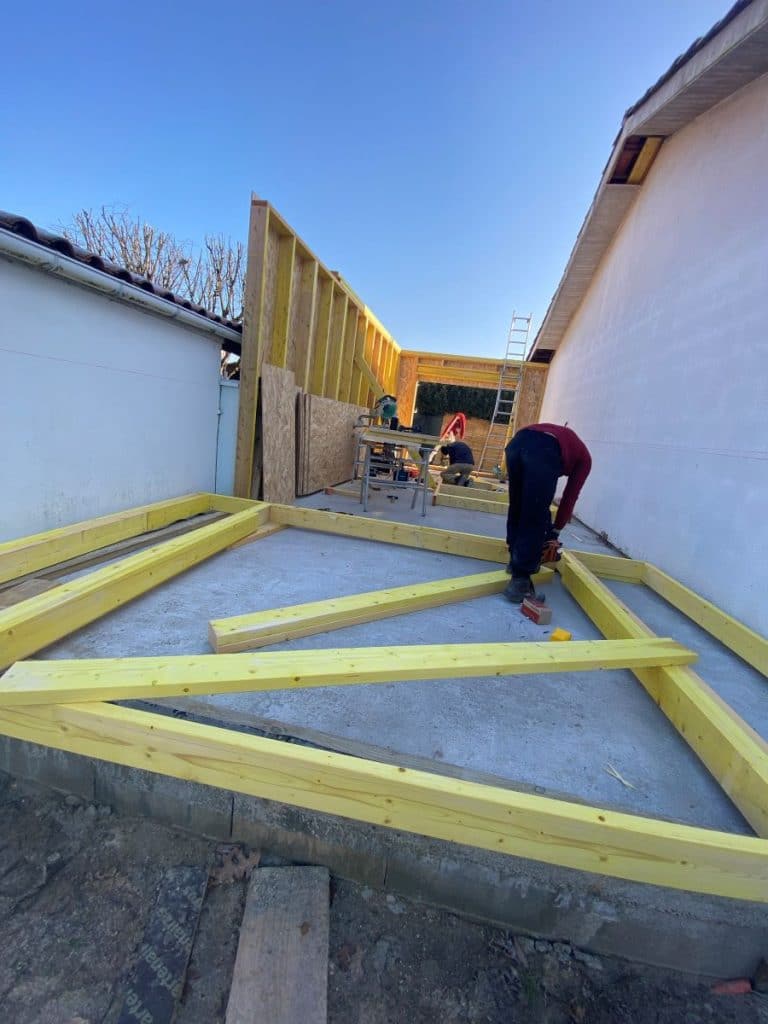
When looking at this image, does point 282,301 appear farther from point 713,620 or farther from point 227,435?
point 713,620

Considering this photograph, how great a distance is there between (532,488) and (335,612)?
150 cm

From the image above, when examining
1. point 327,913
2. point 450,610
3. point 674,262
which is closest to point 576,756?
point 327,913

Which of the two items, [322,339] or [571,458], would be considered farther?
[322,339]

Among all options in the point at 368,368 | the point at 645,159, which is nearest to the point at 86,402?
the point at 368,368

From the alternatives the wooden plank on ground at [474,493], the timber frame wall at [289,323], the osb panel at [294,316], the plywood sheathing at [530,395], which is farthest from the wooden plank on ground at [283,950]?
the plywood sheathing at [530,395]

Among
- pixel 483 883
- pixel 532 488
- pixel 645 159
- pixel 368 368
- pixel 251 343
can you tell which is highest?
pixel 645 159

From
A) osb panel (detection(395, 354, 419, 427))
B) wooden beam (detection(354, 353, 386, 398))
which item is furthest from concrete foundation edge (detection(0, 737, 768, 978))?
osb panel (detection(395, 354, 419, 427))

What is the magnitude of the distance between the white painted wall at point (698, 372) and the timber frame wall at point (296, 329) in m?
4.20

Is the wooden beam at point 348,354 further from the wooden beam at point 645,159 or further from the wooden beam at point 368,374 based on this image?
the wooden beam at point 645,159

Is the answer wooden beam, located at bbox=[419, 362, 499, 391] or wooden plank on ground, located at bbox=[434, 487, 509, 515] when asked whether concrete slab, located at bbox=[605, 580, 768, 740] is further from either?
wooden beam, located at bbox=[419, 362, 499, 391]

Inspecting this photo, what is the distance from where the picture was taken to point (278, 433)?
533cm

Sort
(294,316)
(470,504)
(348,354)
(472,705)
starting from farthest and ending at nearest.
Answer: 1. (348,354)
2. (470,504)
3. (294,316)
4. (472,705)

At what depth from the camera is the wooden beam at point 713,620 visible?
8.54ft

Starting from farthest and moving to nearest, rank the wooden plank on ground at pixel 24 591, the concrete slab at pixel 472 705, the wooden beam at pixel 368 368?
the wooden beam at pixel 368 368 < the wooden plank on ground at pixel 24 591 < the concrete slab at pixel 472 705
